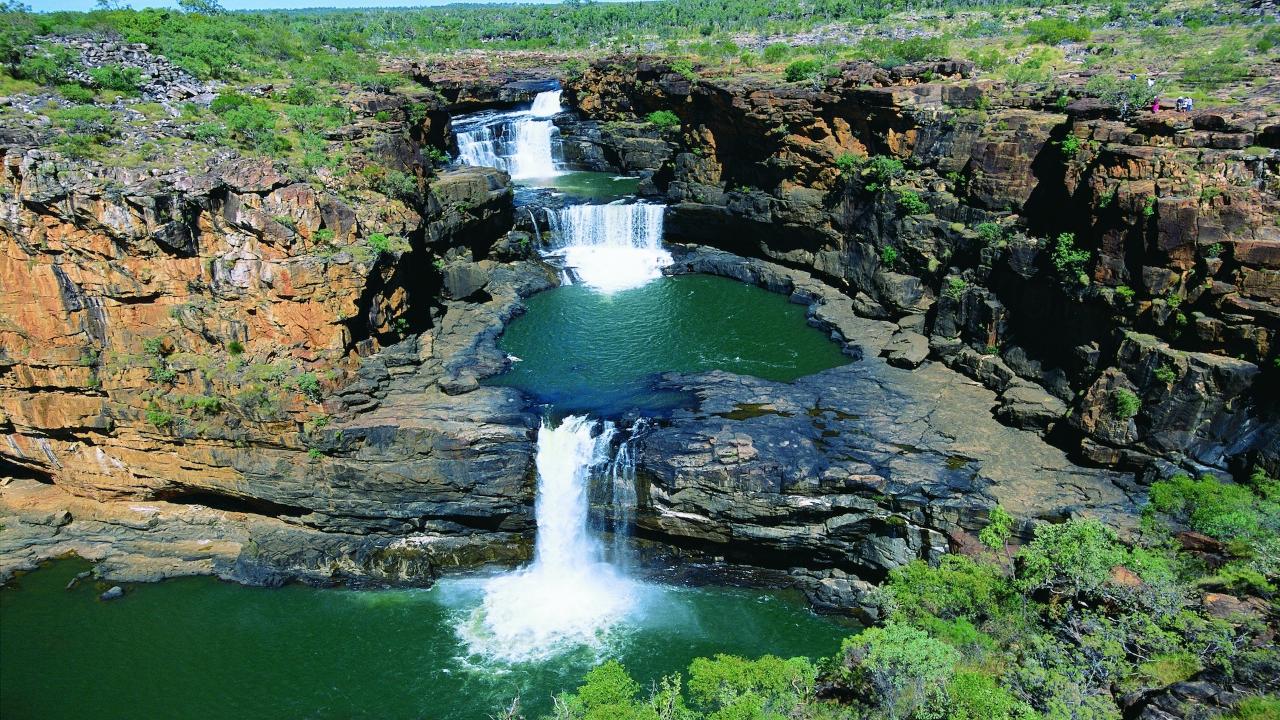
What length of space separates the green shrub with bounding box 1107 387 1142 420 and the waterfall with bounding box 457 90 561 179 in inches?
1678

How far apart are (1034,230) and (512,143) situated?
38503mm

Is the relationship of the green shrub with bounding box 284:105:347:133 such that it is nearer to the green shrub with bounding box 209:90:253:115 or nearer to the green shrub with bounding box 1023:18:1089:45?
the green shrub with bounding box 209:90:253:115

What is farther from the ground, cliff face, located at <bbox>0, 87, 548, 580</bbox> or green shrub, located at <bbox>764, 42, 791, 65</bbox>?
green shrub, located at <bbox>764, 42, 791, 65</bbox>

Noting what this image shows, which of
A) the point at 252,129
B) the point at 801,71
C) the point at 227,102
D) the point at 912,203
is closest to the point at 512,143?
the point at 801,71

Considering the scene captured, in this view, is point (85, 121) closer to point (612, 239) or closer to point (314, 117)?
point (314, 117)

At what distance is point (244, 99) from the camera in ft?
113

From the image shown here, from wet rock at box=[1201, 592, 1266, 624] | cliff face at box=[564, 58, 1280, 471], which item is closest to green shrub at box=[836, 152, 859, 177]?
cliff face at box=[564, 58, 1280, 471]

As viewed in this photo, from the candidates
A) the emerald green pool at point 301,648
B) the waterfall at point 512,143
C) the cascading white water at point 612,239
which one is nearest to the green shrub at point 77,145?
the emerald green pool at point 301,648

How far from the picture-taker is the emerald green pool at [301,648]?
21.5m

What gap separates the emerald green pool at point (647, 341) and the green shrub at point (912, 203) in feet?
23.6

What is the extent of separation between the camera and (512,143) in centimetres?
5788

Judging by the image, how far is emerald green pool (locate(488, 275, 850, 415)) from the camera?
32.1 m

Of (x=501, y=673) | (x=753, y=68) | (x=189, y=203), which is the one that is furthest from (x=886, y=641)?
(x=753, y=68)

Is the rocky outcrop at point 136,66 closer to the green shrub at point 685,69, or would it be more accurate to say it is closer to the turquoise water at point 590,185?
the turquoise water at point 590,185
